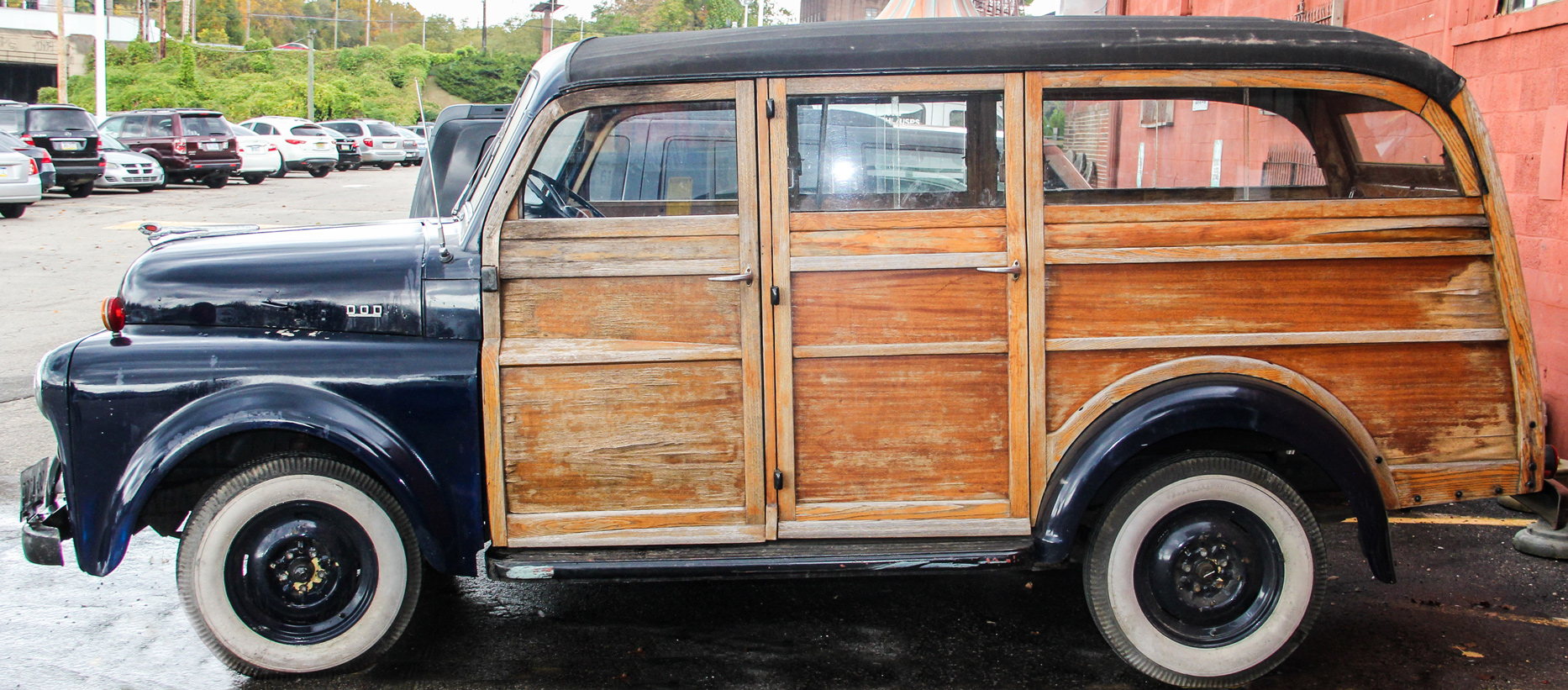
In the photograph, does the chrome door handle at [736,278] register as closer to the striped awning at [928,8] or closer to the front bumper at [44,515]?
the front bumper at [44,515]

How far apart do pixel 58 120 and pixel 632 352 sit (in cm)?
2034

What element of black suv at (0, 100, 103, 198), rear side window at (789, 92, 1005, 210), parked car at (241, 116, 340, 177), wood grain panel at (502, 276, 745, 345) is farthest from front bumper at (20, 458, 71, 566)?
parked car at (241, 116, 340, 177)

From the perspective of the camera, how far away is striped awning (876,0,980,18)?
1094 cm

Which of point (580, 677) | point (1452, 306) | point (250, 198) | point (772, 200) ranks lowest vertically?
point (580, 677)

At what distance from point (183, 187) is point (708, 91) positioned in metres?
24.0

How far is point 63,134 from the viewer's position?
19391 mm

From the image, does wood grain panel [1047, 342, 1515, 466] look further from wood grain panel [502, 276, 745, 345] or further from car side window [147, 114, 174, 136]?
car side window [147, 114, 174, 136]

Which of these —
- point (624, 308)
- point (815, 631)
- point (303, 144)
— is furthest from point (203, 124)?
point (815, 631)

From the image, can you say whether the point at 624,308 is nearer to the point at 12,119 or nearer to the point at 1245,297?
the point at 1245,297

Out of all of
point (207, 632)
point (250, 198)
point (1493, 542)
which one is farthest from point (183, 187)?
point (1493, 542)

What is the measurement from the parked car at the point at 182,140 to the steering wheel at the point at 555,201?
22646 millimetres

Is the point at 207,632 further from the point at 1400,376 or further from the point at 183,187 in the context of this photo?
the point at 183,187

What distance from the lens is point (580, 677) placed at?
3588 mm

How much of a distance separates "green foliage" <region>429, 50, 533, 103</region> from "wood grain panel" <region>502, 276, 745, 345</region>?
57.1 meters
